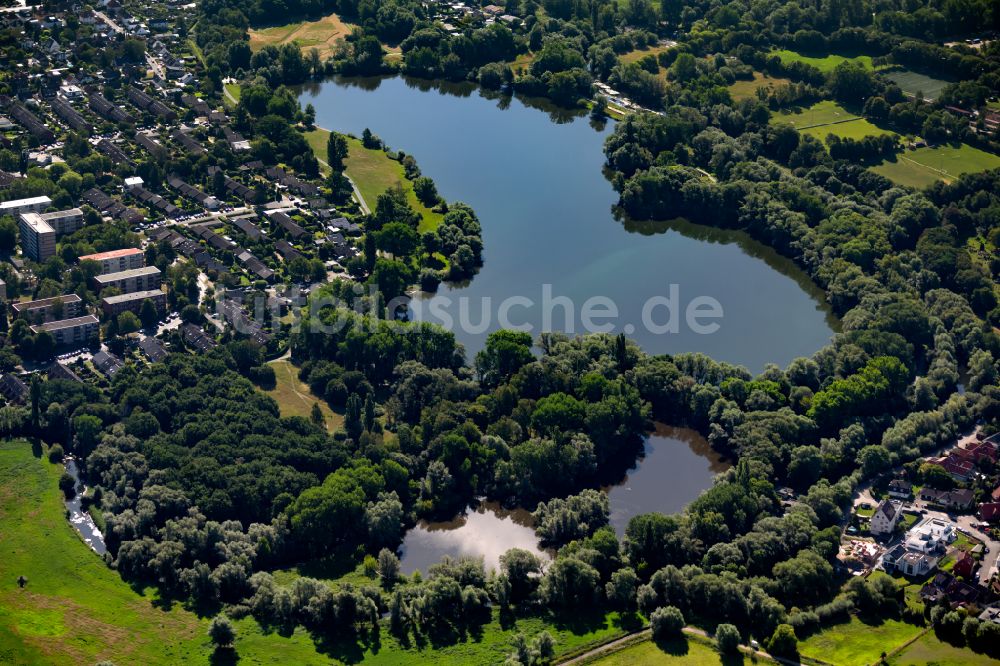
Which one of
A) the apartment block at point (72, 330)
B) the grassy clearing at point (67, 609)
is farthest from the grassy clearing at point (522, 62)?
the grassy clearing at point (67, 609)

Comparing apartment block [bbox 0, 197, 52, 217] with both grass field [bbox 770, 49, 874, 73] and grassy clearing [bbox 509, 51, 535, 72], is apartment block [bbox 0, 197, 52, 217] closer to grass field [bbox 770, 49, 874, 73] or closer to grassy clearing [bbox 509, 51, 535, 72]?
grassy clearing [bbox 509, 51, 535, 72]

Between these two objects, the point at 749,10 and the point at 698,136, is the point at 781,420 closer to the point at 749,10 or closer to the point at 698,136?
the point at 698,136

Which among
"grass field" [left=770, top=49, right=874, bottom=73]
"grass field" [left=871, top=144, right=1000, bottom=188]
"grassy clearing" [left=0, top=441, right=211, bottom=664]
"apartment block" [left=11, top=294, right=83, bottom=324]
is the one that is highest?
"grass field" [left=770, top=49, right=874, bottom=73]

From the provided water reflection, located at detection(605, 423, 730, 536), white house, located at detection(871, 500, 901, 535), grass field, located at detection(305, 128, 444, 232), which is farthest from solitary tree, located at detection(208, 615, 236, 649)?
grass field, located at detection(305, 128, 444, 232)

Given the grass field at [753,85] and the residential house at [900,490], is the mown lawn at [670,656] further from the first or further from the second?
the grass field at [753,85]

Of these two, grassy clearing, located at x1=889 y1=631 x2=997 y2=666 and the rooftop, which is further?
the rooftop

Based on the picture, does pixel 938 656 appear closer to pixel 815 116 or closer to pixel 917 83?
pixel 815 116
